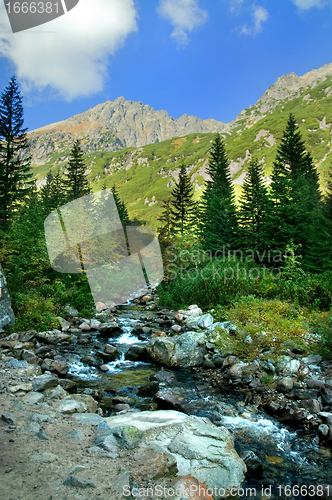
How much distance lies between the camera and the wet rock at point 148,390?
6.74 m

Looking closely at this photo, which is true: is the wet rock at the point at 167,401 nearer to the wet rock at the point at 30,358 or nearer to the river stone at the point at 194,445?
the river stone at the point at 194,445

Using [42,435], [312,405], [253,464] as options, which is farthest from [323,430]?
[42,435]

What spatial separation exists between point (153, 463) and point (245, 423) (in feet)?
9.66

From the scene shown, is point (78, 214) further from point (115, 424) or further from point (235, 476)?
point (235, 476)

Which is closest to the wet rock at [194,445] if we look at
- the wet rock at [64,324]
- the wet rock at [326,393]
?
the wet rock at [326,393]

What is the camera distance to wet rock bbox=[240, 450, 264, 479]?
4129 millimetres

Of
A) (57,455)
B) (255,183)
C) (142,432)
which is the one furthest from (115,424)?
(255,183)

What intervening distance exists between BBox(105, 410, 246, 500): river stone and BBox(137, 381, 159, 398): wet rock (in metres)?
2.03

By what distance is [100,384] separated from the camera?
7.45 m

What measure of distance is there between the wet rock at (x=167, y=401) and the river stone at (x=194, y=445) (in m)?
1.33

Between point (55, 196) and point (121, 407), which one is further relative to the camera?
point (55, 196)

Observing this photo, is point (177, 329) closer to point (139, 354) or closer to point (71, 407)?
point (139, 354)

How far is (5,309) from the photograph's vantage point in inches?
405
